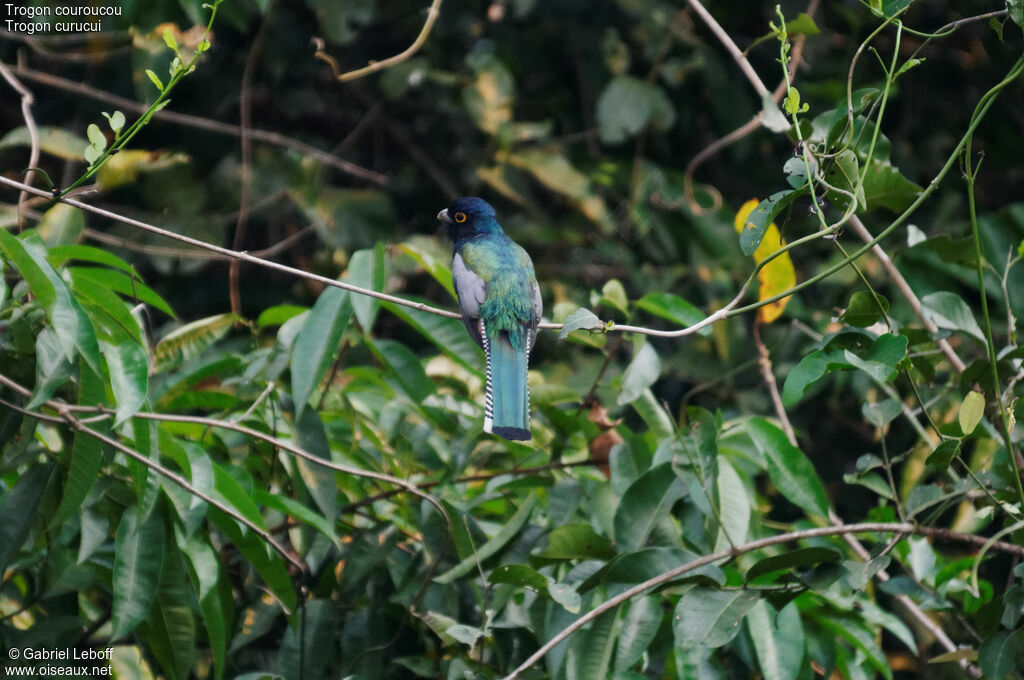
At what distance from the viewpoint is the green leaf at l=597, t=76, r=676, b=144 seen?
4.93 metres

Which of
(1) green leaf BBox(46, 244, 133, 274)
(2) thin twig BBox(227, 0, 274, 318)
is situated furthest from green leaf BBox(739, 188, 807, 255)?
(2) thin twig BBox(227, 0, 274, 318)

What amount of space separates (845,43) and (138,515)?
15.2 ft

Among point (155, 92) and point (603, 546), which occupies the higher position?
point (155, 92)

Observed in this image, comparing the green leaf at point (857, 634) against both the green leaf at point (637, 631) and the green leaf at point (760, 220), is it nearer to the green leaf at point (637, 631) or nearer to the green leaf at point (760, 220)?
the green leaf at point (637, 631)

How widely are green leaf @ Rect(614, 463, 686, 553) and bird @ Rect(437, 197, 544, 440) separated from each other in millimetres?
274

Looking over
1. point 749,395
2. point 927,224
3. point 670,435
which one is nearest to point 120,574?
point 670,435

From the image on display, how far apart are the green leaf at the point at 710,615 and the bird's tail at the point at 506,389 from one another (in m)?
0.54

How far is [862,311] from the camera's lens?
7.34 feet

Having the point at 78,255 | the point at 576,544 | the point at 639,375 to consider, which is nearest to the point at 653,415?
the point at 639,375

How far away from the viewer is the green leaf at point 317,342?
8.21ft

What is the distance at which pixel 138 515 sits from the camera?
2232mm

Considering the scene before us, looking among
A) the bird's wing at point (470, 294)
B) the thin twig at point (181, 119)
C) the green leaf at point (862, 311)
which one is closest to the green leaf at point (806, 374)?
the green leaf at point (862, 311)

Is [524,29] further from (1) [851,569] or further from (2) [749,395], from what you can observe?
(1) [851,569]

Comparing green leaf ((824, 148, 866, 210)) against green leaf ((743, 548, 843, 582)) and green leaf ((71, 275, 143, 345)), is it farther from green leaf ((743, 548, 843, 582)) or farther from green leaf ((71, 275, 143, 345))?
green leaf ((71, 275, 143, 345))
